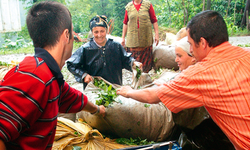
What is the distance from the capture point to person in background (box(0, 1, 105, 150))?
3.02ft

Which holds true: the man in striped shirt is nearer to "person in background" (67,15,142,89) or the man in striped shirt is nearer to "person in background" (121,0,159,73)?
"person in background" (67,15,142,89)

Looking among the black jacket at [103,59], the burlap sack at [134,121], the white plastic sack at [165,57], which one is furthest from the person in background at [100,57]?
the white plastic sack at [165,57]

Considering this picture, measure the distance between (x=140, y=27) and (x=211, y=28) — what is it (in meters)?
2.93

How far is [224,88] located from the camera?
4.38 ft

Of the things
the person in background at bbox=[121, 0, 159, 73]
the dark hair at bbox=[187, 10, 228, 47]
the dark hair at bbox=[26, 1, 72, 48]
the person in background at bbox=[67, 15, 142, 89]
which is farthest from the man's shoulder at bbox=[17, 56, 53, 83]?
the person in background at bbox=[121, 0, 159, 73]

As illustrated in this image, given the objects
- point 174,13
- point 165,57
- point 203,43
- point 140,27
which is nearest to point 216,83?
point 203,43

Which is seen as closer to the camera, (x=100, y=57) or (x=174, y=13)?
(x=100, y=57)

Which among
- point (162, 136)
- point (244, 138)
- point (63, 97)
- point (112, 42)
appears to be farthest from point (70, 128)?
point (244, 138)

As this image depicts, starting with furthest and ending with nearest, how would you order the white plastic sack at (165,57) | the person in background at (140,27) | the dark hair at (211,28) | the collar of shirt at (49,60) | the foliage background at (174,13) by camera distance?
the foliage background at (174,13), the white plastic sack at (165,57), the person in background at (140,27), the dark hair at (211,28), the collar of shirt at (49,60)

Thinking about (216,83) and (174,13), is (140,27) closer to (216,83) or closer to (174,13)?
(216,83)

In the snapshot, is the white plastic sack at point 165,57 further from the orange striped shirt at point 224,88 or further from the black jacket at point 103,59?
the orange striped shirt at point 224,88

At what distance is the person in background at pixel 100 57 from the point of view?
107 inches

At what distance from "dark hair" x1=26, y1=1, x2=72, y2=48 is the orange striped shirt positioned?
2.90ft

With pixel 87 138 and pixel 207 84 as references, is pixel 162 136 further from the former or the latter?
pixel 207 84
